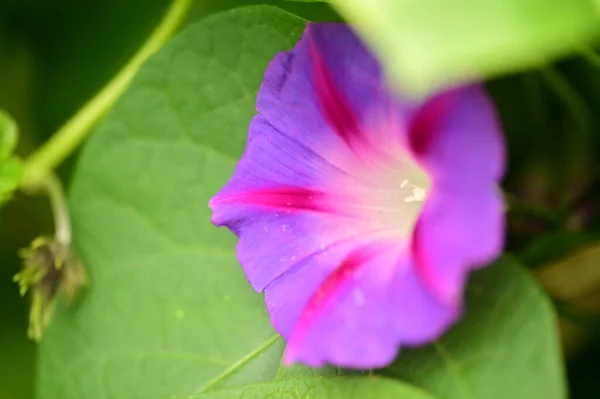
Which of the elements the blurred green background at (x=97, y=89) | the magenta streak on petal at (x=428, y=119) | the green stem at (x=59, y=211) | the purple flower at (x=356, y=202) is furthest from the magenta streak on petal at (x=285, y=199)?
the green stem at (x=59, y=211)

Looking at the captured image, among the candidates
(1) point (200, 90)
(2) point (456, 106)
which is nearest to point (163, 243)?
(1) point (200, 90)

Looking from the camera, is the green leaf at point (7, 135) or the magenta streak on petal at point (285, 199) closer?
the magenta streak on petal at point (285, 199)

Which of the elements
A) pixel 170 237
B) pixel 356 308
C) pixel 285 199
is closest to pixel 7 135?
pixel 170 237

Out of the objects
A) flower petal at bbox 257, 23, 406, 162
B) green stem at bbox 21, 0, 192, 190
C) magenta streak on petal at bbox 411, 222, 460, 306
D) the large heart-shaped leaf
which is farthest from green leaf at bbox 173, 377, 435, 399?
green stem at bbox 21, 0, 192, 190

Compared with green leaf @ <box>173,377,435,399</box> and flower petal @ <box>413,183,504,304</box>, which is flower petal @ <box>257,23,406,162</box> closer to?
flower petal @ <box>413,183,504,304</box>

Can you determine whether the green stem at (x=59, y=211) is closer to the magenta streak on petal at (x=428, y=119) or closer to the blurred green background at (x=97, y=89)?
the blurred green background at (x=97, y=89)

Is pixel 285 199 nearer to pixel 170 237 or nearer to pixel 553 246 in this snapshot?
pixel 170 237
